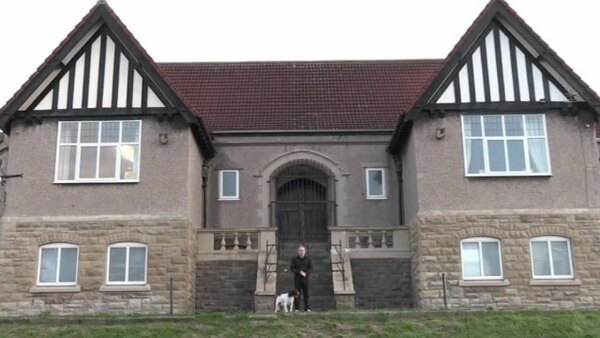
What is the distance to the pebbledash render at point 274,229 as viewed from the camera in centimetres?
1933

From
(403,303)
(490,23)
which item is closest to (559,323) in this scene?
(403,303)

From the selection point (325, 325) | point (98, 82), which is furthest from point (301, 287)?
point (98, 82)

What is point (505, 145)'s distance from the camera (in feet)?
66.5

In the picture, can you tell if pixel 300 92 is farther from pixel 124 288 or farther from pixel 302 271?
pixel 124 288

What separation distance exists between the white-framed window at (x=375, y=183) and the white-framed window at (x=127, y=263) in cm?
840

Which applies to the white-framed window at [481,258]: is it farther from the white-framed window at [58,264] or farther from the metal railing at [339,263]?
the white-framed window at [58,264]

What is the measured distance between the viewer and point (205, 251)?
70.6 feet

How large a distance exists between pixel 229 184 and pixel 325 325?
32.1ft

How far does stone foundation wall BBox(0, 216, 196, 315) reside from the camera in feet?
62.9

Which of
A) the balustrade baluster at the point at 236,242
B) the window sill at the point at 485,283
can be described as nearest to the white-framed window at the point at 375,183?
the balustrade baluster at the point at 236,242

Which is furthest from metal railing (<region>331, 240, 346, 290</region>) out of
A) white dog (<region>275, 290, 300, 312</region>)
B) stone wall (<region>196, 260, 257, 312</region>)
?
stone wall (<region>196, 260, 257, 312</region>)

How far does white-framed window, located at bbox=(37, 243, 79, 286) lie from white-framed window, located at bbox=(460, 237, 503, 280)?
1028 cm

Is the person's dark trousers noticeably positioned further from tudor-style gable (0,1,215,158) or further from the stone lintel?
tudor-style gable (0,1,215,158)

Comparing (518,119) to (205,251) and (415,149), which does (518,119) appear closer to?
(415,149)
